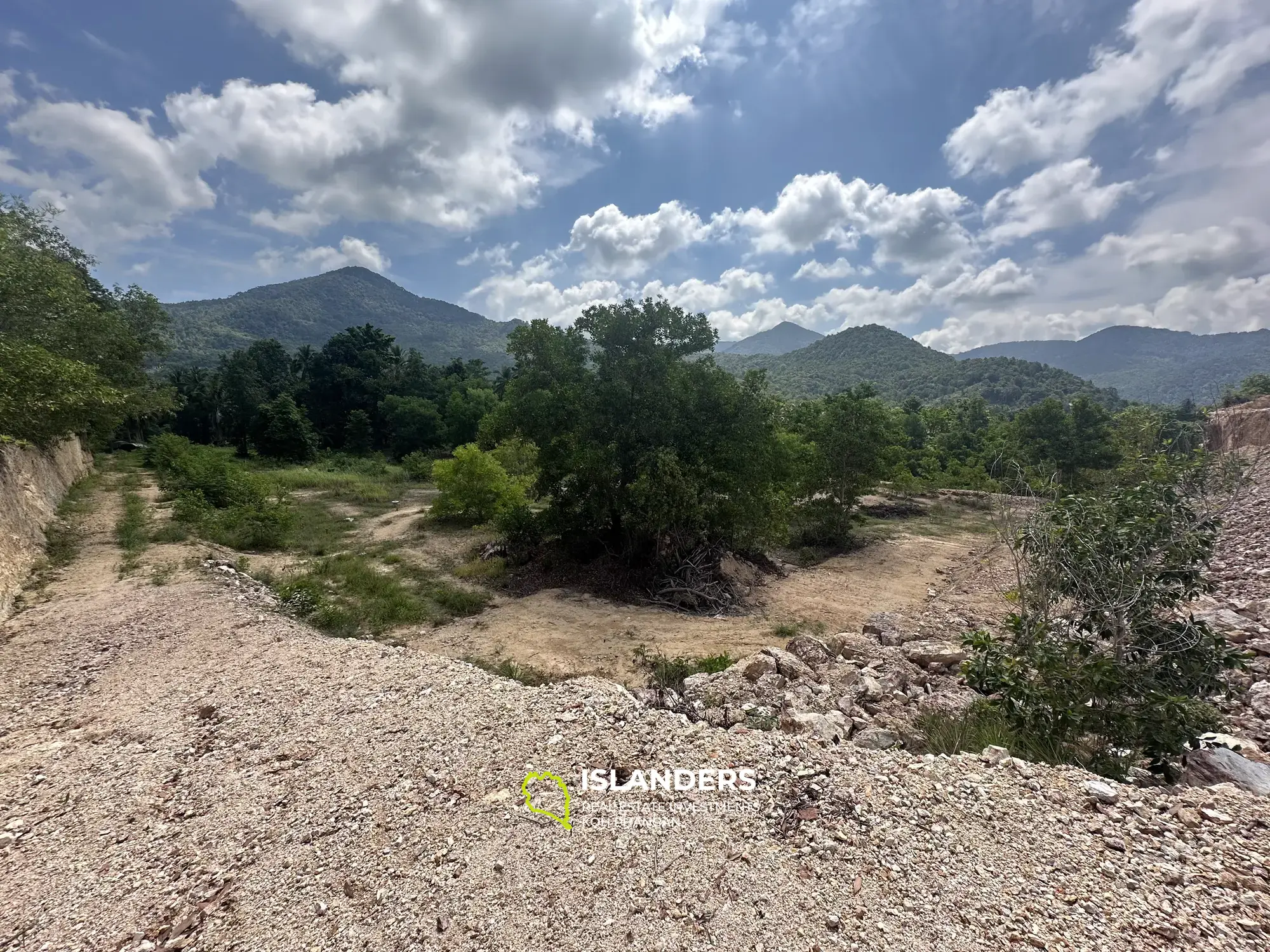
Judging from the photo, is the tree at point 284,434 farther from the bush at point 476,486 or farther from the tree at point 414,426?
the bush at point 476,486

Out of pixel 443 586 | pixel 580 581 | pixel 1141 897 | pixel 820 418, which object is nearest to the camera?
pixel 1141 897

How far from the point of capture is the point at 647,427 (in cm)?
1166

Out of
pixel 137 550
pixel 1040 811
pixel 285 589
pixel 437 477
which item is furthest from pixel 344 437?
pixel 1040 811

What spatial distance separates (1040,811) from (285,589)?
436 inches

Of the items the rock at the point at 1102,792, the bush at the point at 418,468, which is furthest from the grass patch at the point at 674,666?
the bush at the point at 418,468

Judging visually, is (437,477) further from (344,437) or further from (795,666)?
(344,437)

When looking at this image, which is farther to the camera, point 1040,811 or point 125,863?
point 125,863

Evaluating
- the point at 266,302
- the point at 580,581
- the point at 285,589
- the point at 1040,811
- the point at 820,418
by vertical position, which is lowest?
the point at 580,581

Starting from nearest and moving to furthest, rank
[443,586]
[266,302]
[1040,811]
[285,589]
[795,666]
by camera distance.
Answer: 1. [1040,811]
2. [795,666]
3. [285,589]
4. [443,586]
5. [266,302]

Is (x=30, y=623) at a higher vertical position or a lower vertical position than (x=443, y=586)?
higher

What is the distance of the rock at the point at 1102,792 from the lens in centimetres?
324

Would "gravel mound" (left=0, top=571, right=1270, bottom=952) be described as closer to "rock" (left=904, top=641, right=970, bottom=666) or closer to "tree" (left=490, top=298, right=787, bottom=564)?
"rock" (left=904, top=641, right=970, bottom=666)

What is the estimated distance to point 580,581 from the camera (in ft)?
41.1

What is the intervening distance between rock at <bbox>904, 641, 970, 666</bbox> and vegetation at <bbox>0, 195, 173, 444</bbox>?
14.4 metres
